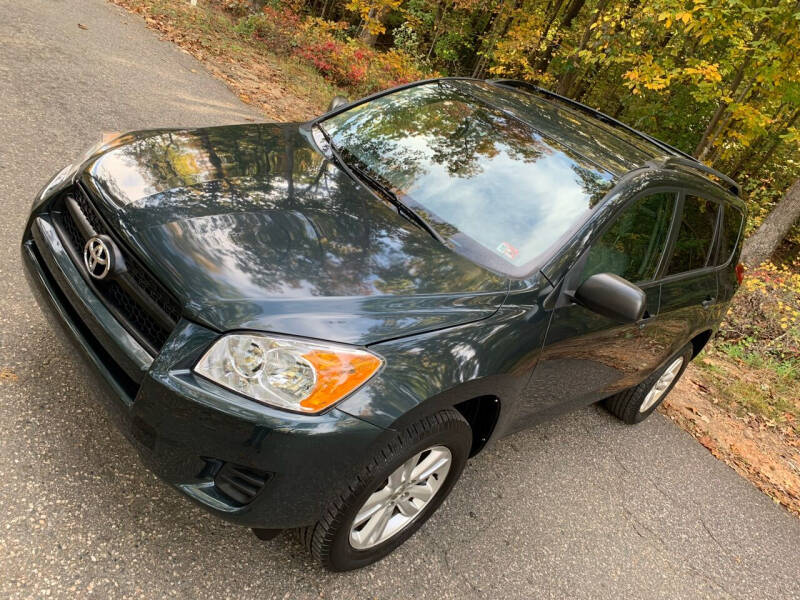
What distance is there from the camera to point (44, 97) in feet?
19.6

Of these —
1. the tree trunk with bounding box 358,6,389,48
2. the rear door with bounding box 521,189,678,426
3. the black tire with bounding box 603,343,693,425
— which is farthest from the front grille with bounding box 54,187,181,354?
the tree trunk with bounding box 358,6,389,48

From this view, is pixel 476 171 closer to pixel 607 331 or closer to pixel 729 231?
pixel 607 331

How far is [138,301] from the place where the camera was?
212 centimetres

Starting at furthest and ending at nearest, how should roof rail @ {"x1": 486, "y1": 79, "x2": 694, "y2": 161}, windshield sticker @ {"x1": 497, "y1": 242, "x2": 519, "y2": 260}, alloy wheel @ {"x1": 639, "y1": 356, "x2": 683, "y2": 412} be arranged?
alloy wheel @ {"x1": 639, "y1": 356, "x2": 683, "y2": 412} < roof rail @ {"x1": 486, "y1": 79, "x2": 694, "y2": 161} < windshield sticker @ {"x1": 497, "y1": 242, "x2": 519, "y2": 260}

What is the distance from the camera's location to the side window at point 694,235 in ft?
11.3

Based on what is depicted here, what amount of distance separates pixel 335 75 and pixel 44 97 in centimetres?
657

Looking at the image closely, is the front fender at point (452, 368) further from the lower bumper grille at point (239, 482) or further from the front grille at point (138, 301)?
the front grille at point (138, 301)

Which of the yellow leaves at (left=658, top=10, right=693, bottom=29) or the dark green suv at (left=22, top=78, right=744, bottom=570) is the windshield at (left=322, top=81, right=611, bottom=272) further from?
the yellow leaves at (left=658, top=10, right=693, bottom=29)

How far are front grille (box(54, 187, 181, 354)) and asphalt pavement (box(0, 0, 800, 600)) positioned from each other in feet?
1.03

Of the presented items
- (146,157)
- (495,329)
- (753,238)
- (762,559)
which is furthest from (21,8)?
(753,238)

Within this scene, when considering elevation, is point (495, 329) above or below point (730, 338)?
above

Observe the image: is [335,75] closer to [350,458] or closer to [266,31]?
[266,31]

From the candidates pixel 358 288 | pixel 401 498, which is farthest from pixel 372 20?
pixel 401 498

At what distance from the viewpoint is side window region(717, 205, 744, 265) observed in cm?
399
